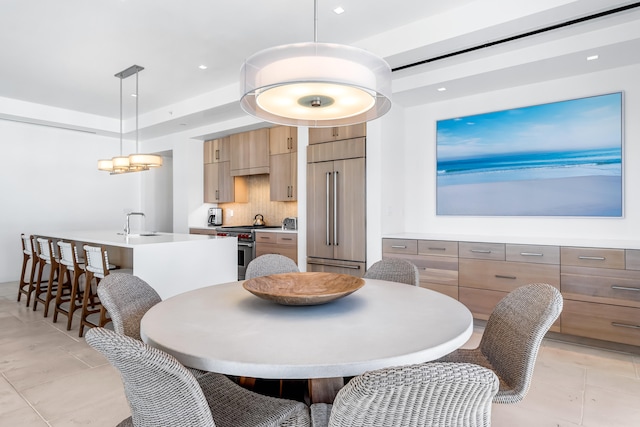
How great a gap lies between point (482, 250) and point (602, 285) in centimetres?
92

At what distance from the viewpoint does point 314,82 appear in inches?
56.7

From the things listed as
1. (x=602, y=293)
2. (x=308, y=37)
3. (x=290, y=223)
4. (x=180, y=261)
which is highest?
(x=308, y=37)

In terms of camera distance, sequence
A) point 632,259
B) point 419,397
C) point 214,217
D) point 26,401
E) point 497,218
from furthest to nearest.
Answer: point 214,217
point 497,218
point 632,259
point 26,401
point 419,397

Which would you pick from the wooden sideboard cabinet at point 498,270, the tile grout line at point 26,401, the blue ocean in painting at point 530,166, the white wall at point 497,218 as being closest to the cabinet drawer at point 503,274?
the wooden sideboard cabinet at point 498,270

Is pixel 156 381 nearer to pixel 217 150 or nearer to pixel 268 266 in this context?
pixel 268 266

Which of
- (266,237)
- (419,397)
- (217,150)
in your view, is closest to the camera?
(419,397)

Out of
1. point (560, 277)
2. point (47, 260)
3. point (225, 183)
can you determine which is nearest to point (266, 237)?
point (225, 183)

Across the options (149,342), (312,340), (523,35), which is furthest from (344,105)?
(523,35)

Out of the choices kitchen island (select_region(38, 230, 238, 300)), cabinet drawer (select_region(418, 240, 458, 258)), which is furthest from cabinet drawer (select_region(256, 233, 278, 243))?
cabinet drawer (select_region(418, 240, 458, 258))

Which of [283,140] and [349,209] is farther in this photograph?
[283,140]

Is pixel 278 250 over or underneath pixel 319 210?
underneath

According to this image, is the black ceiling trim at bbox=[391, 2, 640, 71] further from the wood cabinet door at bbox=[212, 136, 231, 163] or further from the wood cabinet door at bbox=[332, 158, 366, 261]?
the wood cabinet door at bbox=[212, 136, 231, 163]

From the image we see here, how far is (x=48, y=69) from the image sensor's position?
4.30 meters

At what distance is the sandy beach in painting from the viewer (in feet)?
11.1
